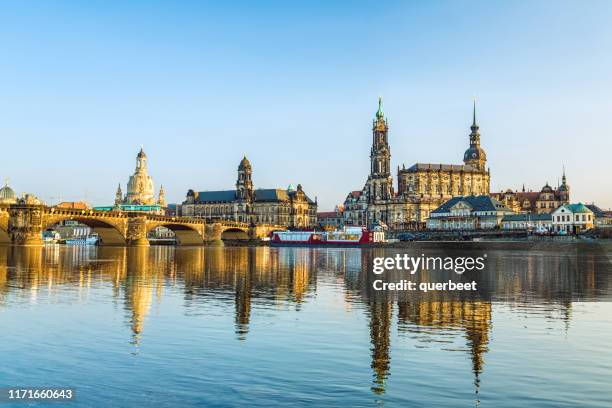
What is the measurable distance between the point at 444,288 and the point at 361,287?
539 cm

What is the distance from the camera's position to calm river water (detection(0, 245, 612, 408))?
49.9ft

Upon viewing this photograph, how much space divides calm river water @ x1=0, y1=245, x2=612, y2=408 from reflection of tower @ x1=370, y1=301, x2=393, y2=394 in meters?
0.06

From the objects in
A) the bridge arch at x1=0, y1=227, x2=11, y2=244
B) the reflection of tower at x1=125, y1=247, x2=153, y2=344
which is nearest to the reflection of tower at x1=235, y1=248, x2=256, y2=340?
the reflection of tower at x1=125, y1=247, x2=153, y2=344

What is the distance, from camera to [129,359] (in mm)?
18297

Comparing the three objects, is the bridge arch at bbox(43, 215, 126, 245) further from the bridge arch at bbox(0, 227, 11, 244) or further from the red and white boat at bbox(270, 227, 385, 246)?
the red and white boat at bbox(270, 227, 385, 246)

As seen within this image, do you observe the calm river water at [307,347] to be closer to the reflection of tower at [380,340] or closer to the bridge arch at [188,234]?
the reflection of tower at [380,340]

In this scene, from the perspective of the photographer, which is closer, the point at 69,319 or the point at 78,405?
the point at 78,405

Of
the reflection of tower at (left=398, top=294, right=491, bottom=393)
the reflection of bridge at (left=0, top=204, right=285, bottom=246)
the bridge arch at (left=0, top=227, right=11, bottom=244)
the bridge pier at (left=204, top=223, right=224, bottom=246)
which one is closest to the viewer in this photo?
the reflection of tower at (left=398, top=294, right=491, bottom=393)

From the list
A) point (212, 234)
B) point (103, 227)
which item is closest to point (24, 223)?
point (103, 227)

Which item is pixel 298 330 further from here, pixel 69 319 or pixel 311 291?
pixel 311 291

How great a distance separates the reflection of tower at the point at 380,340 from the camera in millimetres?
16641

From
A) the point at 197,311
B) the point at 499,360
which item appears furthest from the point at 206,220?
the point at 499,360

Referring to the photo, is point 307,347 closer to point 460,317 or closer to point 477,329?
point 477,329

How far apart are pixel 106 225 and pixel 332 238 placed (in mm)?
72301
